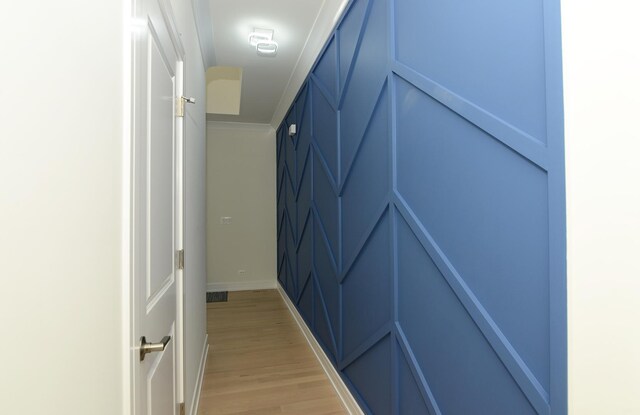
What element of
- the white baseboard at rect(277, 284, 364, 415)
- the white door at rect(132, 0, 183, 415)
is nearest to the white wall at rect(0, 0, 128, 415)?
the white door at rect(132, 0, 183, 415)

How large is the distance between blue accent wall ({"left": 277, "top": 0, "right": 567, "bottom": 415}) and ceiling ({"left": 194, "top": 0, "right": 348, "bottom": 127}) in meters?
0.41

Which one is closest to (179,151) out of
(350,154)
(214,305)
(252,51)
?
(350,154)

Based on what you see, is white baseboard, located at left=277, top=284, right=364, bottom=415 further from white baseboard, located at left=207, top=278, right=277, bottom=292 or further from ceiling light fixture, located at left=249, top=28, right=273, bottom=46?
ceiling light fixture, located at left=249, top=28, right=273, bottom=46

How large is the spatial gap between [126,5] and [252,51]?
2502 mm

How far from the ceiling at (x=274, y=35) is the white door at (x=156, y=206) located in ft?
3.79

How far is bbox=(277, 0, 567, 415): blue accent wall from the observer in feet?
2.86

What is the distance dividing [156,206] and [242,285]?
4.49 m

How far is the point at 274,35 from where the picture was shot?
2.91 metres

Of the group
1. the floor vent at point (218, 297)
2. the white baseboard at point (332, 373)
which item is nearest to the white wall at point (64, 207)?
the white baseboard at point (332, 373)

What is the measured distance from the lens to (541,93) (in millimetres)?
867

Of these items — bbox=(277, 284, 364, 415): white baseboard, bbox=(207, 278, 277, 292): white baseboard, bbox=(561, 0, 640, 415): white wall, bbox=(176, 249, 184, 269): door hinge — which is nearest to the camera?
bbox=(561, 0, 640, 415): white wall

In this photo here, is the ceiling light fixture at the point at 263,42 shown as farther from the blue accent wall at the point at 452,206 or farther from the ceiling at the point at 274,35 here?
the blue accent wall at the point at 452,206

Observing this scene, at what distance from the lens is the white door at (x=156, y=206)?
0.97 metres

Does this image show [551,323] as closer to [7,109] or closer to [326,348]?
[7,109]
